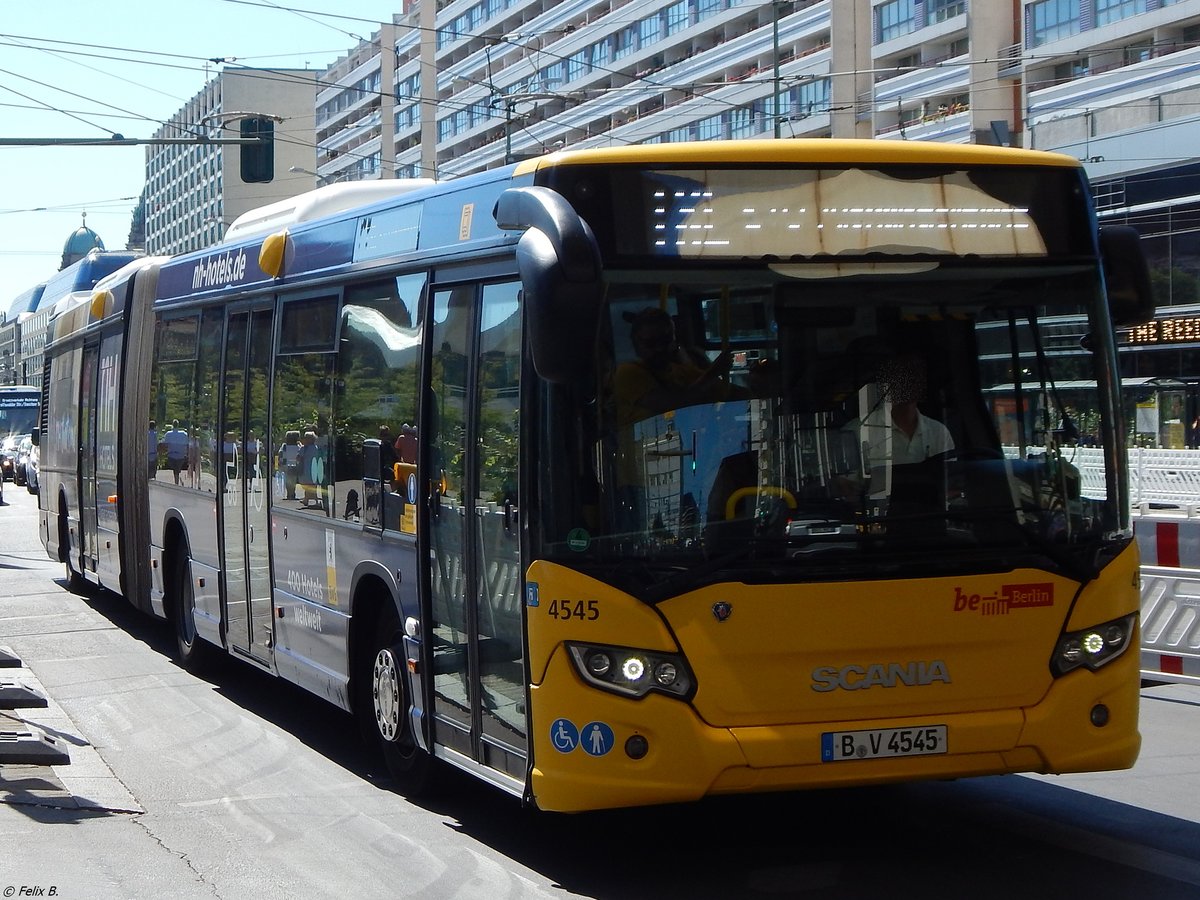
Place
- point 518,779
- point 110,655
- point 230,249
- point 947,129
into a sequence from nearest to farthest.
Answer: point 518,779 < point 230,249 < point 110,655 < point 947,129

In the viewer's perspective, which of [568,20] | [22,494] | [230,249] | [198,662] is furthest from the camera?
[568,20]

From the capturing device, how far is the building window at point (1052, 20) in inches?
2175

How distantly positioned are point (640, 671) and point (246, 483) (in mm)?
4991

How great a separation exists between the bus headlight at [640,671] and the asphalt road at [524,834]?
2.57 feet

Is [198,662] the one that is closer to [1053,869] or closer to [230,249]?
[230,249]

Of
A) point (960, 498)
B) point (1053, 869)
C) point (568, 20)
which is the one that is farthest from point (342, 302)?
point (568, 20)

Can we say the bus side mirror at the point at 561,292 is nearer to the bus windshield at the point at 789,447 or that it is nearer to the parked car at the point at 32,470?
the bus windshield at the point at 789,447

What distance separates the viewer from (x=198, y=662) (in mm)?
12086

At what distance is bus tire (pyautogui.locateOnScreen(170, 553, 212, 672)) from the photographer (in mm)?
12055

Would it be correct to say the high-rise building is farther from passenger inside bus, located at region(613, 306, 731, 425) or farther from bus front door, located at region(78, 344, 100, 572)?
passenger inside bus, located at region(613, 306, 731, 425)

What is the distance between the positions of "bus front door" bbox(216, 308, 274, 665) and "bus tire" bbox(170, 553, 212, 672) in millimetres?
1250

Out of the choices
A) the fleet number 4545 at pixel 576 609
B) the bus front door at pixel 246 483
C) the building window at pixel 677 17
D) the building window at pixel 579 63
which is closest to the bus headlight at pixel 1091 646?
the fleet number 4545 at pixel 576 609

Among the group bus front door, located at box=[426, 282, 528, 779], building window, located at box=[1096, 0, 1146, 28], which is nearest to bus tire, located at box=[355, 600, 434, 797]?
bus front door, located at box=[426, 282, 528, 779]

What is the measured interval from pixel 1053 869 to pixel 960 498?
56.0 inches
